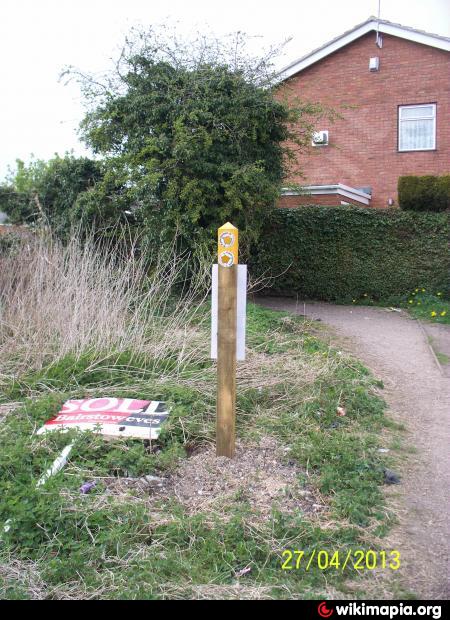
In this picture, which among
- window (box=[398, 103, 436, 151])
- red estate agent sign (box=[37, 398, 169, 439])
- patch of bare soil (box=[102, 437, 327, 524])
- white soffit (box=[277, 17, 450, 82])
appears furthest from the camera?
window (box=[398, 103, 436, 151])

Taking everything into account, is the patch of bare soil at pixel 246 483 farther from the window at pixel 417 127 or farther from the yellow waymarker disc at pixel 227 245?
the window at pixel 417 127

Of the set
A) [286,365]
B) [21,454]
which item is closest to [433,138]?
[286,365]

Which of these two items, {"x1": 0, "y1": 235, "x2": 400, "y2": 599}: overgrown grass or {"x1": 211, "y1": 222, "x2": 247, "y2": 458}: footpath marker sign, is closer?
{"x1": 0, "y1": 235, "x2": 400, "y2": 599}: overgrown grass

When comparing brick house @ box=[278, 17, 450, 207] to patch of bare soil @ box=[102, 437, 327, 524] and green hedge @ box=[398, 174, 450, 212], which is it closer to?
green hedge @ box=[398, 174, 450, 212]

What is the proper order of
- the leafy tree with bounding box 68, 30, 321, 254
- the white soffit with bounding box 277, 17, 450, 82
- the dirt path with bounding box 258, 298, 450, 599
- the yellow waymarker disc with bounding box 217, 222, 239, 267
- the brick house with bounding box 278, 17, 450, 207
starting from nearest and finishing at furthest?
the dirt path with bounding box 258, 298, 450, 599, the yellow waymarker disc with bounding box 217, 222, 239, 267, the leafy tree with bounding box 68, 30, 321, 254, the white soffit with bounding box 277, 17, 450, 82, the brick house with bounding box 278, 17, 450, 207

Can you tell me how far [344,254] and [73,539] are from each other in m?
11.6

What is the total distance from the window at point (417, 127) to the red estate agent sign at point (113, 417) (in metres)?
15.7

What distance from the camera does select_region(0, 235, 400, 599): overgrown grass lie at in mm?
2877

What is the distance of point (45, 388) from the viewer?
17.6 ft

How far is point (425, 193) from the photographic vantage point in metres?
13.5

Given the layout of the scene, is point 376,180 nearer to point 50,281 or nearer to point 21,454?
point 50,281

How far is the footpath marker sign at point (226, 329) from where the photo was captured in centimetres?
418

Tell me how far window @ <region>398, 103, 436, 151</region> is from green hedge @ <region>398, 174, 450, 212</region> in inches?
193
